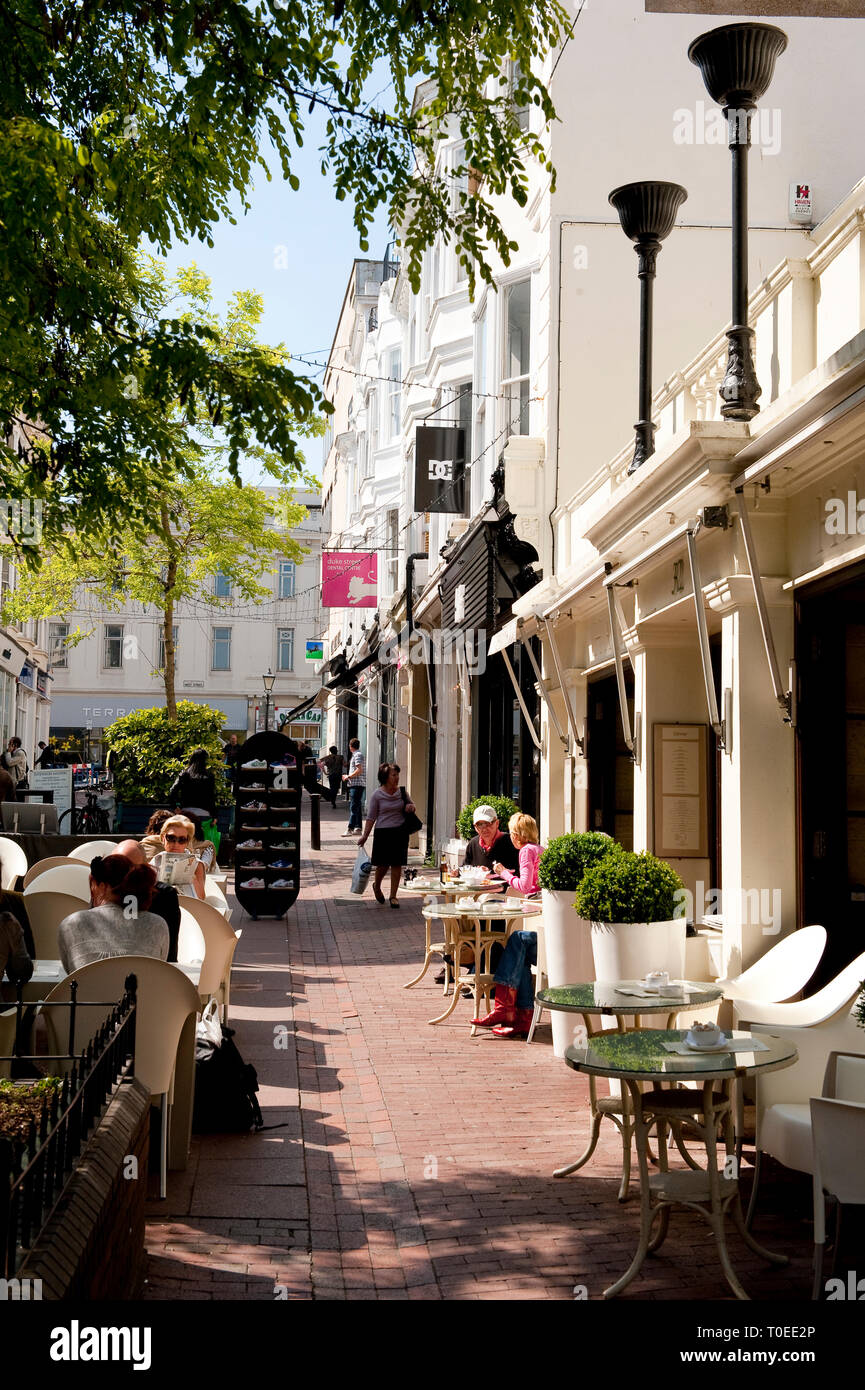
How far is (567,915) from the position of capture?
853 centimetres

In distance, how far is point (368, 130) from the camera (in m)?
6.35

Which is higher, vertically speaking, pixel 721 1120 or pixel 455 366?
pixel 455 366

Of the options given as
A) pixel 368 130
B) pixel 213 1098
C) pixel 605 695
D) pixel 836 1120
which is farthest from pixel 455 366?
pixel 836 1120

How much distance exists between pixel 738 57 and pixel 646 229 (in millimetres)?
2389

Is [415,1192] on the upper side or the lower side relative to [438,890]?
lower

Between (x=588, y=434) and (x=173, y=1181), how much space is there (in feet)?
30.2

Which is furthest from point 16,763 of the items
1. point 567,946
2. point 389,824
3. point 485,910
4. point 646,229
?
point 646,229

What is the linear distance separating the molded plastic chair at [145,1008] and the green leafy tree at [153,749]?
42.7ft

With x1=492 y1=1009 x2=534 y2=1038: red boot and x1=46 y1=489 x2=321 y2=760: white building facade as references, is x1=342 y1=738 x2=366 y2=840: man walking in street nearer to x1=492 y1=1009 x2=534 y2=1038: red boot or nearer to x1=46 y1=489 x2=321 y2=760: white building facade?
x1=492 y1=1009 x2=534 y2=1038: red boot

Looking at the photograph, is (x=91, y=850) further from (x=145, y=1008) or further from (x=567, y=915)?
(x=145, y=1008)

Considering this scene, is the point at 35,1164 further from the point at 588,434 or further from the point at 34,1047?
the point at 588,434

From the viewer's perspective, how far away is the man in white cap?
38.2ft

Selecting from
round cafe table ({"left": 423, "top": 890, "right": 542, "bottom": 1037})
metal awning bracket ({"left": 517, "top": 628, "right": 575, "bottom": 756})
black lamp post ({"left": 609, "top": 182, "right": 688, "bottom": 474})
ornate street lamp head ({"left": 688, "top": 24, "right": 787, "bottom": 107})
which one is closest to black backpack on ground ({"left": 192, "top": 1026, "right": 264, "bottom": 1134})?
round cafe table ({"left": 423, "top": 890, "right": 542, "bottom": 1037})
